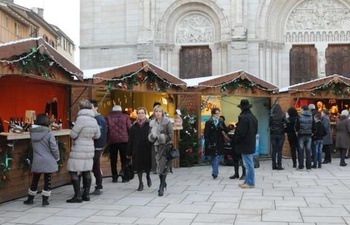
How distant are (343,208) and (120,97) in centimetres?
798

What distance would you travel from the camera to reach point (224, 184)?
1065 cm

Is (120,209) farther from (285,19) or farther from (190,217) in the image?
(285,19)

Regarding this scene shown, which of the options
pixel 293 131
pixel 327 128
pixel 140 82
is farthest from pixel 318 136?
pixel 140 82

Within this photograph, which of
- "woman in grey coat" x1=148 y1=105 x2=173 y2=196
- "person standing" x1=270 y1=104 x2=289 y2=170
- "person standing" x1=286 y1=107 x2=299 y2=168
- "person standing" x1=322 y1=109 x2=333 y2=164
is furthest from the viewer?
"person standing" x1=322 y1=109 x2=333 y2=164

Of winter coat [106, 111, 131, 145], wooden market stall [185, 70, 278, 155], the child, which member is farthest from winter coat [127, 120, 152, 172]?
wooden market stall [185, 70, 278, 155]

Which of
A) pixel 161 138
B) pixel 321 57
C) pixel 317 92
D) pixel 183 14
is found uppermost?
pixel 183 14

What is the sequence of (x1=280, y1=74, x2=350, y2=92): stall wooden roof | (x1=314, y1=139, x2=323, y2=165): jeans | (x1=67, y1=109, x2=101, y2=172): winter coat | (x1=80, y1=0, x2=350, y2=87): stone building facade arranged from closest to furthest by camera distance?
(x1=67, y1=109, x2=101, y2=172): winter coat < (x1=314, y1=139, x2=323, y2=165): jeans < (x1=280, y1=74, x2=350, y2=92): stall wooden roof < (x1=80, y1=0, x2=350, y2=87): stone building facade

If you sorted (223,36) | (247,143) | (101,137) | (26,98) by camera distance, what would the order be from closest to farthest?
(101,137) < (247,143) < (26,98) < (223,36)

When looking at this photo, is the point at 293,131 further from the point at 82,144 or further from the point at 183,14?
the point at 183,14

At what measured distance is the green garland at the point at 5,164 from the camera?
27.1 ft

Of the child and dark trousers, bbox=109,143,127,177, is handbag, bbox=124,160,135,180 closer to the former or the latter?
dark trousers, bbox=109,143,127,177

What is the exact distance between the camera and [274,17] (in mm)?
22141

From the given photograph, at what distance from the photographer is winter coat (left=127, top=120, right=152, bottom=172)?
9.66 m

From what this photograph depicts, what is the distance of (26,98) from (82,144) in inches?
142
